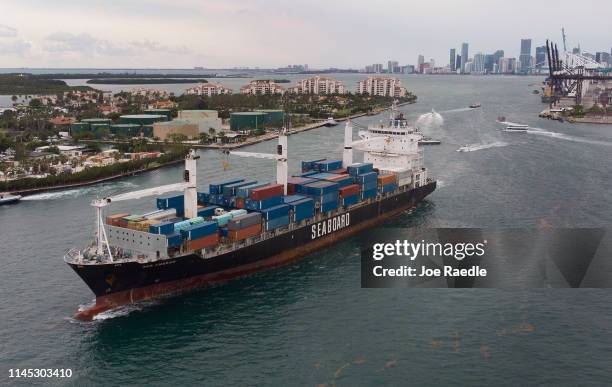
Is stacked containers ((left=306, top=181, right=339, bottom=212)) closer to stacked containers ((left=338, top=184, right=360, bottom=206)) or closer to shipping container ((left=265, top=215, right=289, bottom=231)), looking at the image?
stacked containers ((left=338, top=184, right=360, bottom=206))

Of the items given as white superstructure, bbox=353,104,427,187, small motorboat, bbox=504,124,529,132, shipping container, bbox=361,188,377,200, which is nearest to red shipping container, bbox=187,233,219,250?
shipping container, bbox=361,188,377,200

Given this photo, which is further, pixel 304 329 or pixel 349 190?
pixel 349 190

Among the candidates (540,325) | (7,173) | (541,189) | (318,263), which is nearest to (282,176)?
(318,263)

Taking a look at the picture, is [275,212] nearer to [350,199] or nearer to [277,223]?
[277,223]

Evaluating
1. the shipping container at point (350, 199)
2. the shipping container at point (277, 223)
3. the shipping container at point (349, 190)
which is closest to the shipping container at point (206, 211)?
the shipping container at point (277, 223)

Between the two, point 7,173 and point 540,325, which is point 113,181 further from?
point 540,325

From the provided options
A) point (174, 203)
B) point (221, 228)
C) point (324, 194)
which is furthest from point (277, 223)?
point (174, 203)
